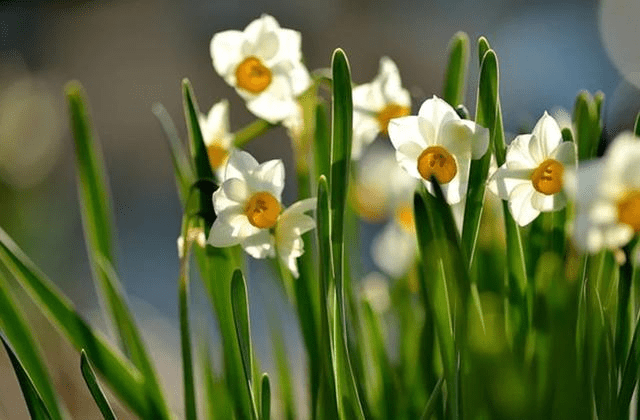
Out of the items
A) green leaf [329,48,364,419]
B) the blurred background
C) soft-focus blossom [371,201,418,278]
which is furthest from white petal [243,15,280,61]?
the blurred background

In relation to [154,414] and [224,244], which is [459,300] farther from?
[154,414]

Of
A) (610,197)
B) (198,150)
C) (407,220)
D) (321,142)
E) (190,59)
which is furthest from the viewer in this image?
(190,59)

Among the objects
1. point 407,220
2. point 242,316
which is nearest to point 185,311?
point 242,316

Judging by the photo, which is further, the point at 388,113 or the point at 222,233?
the point at 388,113

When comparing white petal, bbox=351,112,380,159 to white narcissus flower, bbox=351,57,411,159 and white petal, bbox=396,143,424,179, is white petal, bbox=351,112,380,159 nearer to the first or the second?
white narcissus flower, bbox=351,57,411,159

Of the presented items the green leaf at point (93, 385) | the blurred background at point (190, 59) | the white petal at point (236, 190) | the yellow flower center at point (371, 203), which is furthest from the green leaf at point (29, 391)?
the blurred background at point (190, 59)

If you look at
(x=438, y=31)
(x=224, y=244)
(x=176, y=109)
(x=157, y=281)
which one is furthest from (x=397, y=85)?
(x=438, y=31)

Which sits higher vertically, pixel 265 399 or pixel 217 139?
pixel 217 139

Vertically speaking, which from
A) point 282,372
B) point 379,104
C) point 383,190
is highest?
point 379,104

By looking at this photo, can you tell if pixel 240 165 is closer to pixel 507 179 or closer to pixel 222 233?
pixel 222 233
